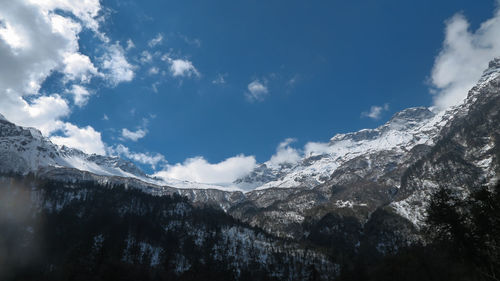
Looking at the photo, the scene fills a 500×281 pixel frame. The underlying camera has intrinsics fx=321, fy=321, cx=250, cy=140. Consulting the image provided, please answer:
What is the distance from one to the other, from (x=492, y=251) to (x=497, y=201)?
8.39 m

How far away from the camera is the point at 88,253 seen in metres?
197

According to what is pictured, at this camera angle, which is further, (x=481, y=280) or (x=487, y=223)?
(x=487, y=223)

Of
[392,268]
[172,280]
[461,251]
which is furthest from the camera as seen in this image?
[172,280]

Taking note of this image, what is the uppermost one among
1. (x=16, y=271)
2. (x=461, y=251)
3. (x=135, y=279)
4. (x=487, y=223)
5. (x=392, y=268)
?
(x=487, y=223)

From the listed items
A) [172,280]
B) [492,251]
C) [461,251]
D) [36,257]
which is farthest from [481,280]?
[36,257]

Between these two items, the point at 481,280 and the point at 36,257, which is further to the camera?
the point at 36,257

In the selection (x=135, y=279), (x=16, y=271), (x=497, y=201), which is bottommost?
(x=16, y=271)

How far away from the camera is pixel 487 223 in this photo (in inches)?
2206

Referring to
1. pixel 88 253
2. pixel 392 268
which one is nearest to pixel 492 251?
pixel 392 268

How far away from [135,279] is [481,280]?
9822cm

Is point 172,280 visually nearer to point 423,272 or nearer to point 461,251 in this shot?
point 423,272

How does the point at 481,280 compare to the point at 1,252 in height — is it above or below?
above

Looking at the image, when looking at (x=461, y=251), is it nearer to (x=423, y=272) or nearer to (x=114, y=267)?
(x=423, y=272)

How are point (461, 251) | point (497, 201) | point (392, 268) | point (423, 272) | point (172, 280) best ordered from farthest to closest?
1. point (172, 280)
2. point (392, 268)
3. point (423, 272)
4. point (461, 251)
5. point (497, 201)
